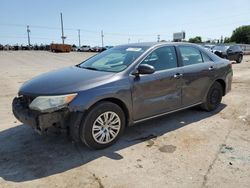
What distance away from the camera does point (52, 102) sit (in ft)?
12.1

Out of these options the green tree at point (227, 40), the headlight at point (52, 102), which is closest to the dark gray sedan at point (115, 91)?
the headlight at point (52, 102)

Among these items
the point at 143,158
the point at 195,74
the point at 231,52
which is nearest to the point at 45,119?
the point at 143,158

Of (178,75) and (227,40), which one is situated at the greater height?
(227,40)

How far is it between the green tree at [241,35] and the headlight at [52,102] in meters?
93.4

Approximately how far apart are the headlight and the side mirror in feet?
3.73

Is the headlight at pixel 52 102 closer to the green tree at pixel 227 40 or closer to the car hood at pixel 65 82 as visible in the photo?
the car hood at pixel 65 82

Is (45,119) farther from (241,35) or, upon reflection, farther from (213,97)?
(241,35)

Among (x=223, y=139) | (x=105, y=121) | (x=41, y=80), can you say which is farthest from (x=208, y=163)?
(x=41, y=80)

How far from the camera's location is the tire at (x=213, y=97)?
19.5ft

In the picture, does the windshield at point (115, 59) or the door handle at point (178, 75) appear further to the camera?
the door handle at point (178, 75)

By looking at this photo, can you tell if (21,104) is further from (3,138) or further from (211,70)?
(211,70)

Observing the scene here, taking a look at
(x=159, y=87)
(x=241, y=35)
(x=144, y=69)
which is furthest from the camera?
(x=241, y=35)

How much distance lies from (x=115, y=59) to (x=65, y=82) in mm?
1235

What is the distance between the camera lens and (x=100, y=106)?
395cm
